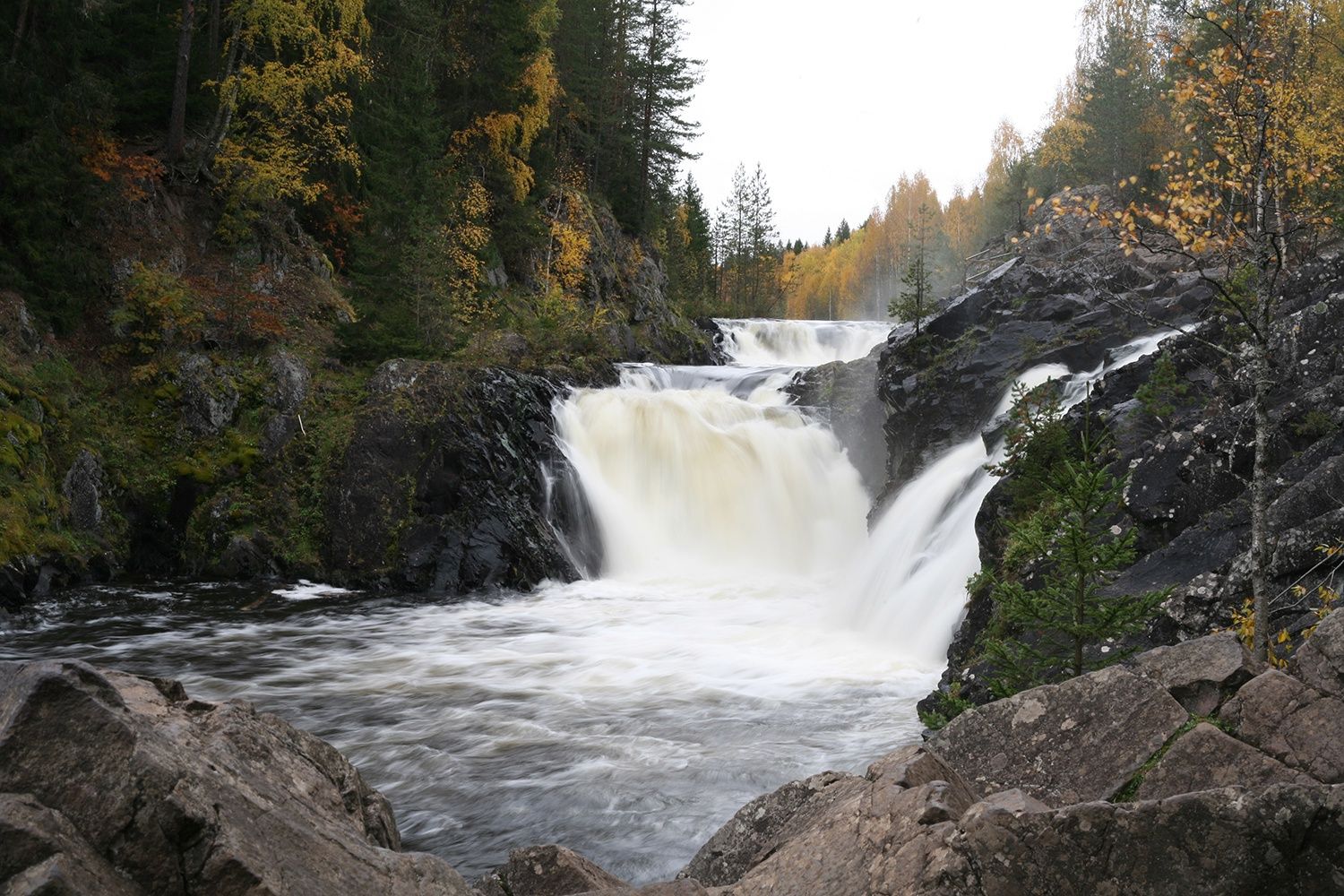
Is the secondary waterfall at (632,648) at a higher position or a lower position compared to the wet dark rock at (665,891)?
lower

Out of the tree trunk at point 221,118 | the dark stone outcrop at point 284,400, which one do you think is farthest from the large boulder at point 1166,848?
the tree trunk at point 221,118

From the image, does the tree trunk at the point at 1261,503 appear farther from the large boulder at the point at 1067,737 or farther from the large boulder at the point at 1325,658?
the large boulder at the point at 1067,737

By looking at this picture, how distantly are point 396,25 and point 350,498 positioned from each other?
17.8 metres

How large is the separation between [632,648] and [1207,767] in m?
8.82

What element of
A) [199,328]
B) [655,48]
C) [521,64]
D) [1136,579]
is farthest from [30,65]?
[655,48]

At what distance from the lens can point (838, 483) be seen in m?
20.0

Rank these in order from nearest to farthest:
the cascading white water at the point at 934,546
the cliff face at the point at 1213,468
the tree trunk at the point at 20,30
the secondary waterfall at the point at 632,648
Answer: the cliff face at the point at 1213,468, the secondary waterfall at the point at 632,648, the cascading white water at the point at 934,546, the tree trunk at the point at 20,30

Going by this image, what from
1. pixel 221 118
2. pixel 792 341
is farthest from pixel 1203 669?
pixel 792 341

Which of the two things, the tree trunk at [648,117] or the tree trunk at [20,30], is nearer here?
the tree trunk at [20,30]

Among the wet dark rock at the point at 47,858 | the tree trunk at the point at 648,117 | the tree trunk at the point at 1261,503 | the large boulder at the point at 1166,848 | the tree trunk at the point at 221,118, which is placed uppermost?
the tree trunk at the point at 648,117

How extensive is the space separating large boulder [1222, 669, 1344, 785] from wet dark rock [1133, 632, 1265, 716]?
18 cm

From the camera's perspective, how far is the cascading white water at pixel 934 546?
1099cm

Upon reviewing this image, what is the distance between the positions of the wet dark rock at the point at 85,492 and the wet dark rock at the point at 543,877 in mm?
13162

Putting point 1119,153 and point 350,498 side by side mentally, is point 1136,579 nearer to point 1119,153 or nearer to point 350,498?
point 350,498
